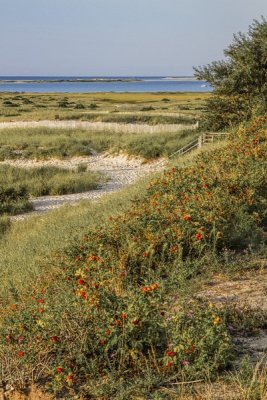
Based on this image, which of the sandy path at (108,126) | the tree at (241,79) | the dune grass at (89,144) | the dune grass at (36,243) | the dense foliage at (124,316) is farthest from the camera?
the sandy path at (108,126)

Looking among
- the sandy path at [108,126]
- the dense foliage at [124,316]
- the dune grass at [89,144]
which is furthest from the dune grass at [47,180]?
the dense foliage at [124,316]

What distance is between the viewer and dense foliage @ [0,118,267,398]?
4.25m

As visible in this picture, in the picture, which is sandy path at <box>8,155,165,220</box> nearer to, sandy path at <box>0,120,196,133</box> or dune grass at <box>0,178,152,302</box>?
dune grass at <box>0,178,152,302</box>

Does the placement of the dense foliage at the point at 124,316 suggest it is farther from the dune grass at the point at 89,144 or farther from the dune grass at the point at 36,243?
the dune grass at the point at 89,144

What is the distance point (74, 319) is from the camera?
456 cm

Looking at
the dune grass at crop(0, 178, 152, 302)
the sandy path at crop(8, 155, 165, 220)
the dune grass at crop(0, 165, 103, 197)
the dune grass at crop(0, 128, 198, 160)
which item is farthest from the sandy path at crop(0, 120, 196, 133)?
the dune grass at crop(0, 178, 152, 302)

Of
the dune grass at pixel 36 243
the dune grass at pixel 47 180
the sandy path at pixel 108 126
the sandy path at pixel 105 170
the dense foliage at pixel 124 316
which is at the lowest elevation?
the sandy path at pixel 105 170

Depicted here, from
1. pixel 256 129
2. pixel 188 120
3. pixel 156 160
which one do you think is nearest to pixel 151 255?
pixel 256 129

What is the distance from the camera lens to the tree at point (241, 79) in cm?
2127

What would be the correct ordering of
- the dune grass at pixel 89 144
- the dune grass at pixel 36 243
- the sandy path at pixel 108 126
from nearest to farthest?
the dune grass at pixel 36 243, the dune grass at pixel 89 144, the sandy path at pixel 108 126

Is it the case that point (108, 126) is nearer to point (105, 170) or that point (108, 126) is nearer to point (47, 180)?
point (105, 170)

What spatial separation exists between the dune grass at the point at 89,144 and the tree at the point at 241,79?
7.44m

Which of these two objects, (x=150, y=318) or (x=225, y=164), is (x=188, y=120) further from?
(x=150, y=318)

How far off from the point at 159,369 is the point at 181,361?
201 mm
